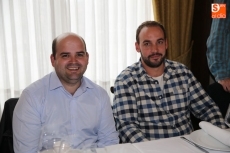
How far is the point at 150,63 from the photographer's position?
187 centimetres

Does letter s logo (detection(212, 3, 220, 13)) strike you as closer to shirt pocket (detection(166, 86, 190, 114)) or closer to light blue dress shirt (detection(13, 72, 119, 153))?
shirt pocket (detection(166, 86, 190, 114))

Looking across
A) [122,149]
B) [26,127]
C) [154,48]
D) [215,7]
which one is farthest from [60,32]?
[122,149]

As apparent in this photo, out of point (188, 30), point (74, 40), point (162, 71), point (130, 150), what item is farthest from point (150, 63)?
point (188, 30)

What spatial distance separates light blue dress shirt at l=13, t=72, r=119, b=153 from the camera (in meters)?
1.35

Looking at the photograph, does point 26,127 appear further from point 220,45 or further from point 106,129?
point 220,45

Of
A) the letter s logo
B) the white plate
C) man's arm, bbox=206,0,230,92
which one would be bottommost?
the white plate

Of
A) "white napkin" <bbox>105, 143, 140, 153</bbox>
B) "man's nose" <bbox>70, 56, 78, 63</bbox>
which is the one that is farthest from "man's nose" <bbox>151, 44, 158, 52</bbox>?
"white napkin" <bbox>105, 143, 140, 153</bbox>

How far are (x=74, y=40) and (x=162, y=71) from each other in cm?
73

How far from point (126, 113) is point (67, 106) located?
0.39 metres

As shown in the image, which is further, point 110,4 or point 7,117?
point 110,4

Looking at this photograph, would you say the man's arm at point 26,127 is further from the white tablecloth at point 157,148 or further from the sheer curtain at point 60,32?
the sheer curtain at point 60,32

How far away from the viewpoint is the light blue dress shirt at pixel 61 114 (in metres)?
1.35

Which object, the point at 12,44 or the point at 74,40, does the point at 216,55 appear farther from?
the point at 12,44

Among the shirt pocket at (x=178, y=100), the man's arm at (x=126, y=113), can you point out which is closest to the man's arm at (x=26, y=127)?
Result: the man's arm at (x=126, y=113)
